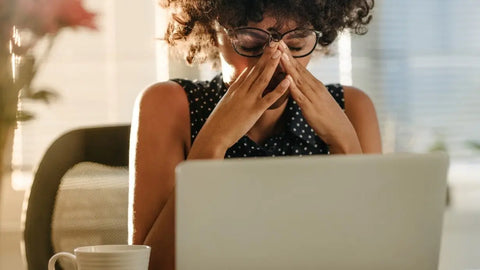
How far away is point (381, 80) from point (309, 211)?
2.08m

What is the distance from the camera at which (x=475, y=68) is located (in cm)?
289

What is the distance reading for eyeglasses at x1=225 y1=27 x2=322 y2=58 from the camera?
148 centimetres

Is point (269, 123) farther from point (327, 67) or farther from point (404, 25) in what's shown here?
point (404, 25)

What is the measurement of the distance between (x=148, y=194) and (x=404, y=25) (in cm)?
160

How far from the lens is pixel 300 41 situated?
1.51 metres

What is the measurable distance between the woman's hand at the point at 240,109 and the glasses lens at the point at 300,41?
44 millimetres

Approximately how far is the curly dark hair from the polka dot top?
156mm

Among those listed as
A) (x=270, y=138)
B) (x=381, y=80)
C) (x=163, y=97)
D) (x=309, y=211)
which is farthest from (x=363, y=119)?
(x=381, y=80)

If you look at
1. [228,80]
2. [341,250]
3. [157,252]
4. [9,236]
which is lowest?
[9,236]

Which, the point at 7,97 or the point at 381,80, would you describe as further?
the point at 381,80

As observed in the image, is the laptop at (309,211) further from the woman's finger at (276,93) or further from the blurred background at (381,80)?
the blurred background at (381,80)

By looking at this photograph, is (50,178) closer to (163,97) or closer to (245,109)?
(163,97)

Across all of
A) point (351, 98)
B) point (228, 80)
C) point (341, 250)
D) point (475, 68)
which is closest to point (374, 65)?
point (475, 68)

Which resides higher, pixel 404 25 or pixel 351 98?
pixel 404 25
